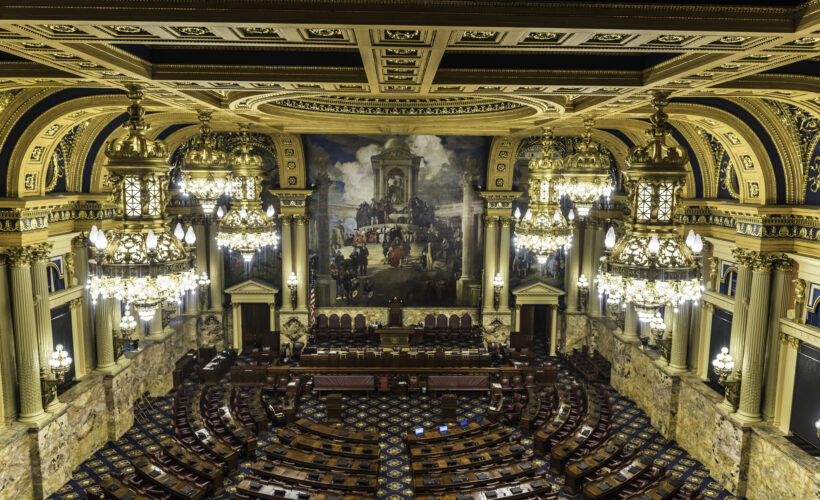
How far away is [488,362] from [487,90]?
14939 millimetres

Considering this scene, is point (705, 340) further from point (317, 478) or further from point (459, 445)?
point (317, 478)

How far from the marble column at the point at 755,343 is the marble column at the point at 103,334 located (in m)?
17.4

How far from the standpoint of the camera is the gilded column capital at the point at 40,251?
13.2m

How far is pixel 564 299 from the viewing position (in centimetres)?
2530

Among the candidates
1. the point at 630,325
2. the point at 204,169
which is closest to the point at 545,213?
the point at 204,169

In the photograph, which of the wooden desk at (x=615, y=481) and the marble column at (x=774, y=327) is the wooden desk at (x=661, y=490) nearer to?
the wooden desk at (x=615, y=481)

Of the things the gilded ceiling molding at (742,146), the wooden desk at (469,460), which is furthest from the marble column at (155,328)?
the gilded ceiling molding at (742,146)

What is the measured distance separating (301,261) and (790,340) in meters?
17.4

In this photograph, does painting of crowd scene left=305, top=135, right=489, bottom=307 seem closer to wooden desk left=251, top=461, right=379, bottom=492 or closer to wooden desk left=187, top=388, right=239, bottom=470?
wooden desk left=187, top=388, right=239, bottom=470

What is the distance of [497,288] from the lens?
24.3 m

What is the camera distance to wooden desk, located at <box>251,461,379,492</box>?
527 inches

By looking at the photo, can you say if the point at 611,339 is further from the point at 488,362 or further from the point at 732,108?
the point at 732,108

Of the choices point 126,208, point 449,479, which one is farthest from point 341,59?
point 449,479

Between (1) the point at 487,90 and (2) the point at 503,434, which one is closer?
(1) the point at 487,90
